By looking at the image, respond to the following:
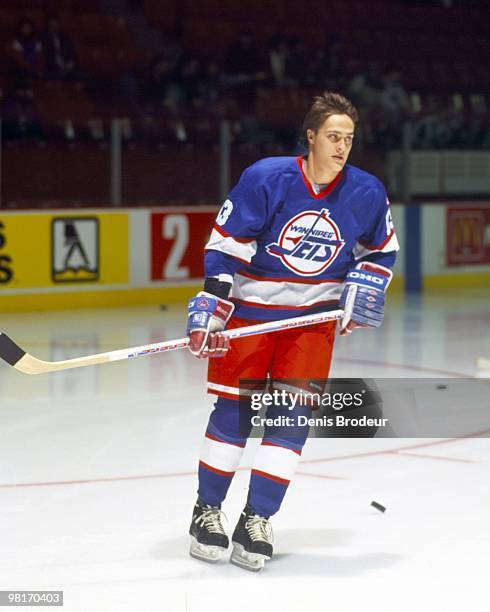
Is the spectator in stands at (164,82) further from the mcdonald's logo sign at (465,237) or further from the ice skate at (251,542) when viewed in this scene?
the ice skate at (251,542)

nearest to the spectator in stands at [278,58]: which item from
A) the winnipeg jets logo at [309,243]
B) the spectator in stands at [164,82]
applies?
the spectator in stands at [164,82]

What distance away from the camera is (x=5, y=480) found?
485cm

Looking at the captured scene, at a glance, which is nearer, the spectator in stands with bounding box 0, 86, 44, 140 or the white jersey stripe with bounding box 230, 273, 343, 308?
the white jersey stripe with bounding box 230, 273, 343, 308

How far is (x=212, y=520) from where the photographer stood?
12.7 ft

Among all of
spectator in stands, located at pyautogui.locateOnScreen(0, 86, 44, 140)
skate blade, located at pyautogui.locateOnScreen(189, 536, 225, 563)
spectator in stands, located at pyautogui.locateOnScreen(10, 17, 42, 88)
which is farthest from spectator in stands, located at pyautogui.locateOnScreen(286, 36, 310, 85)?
skate blade, located at pyautogui.locateOnScreen(189, 536, 225, 563)

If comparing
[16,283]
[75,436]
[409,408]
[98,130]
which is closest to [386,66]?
[98,130]

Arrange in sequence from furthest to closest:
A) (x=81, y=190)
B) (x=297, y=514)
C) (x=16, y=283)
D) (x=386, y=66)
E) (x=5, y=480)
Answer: (x=386, y=66)
(x=81, y=190)
(x=16, y=283)
(x=5, y=480)
(x=297, y=514)

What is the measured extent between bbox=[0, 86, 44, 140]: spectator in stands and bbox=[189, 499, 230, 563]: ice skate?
7.04 metres

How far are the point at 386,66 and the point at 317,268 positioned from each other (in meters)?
11.8

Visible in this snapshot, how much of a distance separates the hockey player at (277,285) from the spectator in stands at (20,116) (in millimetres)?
6975

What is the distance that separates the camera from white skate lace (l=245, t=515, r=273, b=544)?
3.76 m

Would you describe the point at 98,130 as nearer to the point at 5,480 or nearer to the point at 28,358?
the point at 5,480

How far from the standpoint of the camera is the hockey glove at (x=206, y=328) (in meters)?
3.74

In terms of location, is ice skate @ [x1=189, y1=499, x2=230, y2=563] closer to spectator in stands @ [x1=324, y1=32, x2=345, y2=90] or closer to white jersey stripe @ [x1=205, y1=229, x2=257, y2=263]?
white jersey stripe @ [x1=205, y1=229, x2=257, y2=263]
